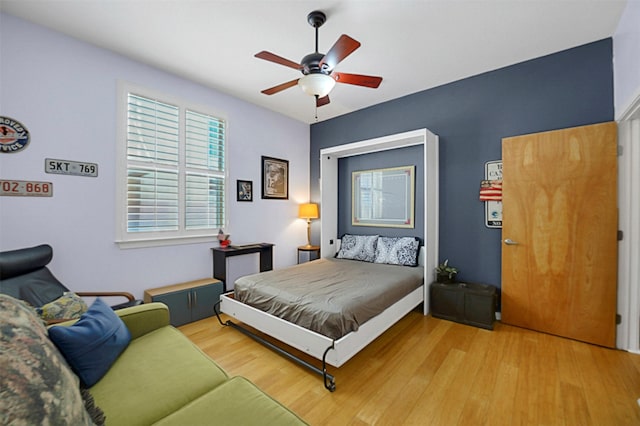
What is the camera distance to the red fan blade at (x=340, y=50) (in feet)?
5.61

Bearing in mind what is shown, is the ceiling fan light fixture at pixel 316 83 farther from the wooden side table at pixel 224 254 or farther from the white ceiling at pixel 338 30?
the wooden side table at pixel 224 254

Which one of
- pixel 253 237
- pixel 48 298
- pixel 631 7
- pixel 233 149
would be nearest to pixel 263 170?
pixel 233 149

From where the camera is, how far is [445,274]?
3209 millimetres

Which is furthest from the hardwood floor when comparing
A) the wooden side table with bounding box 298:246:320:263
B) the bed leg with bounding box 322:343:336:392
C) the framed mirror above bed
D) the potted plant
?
the wooden side table with bounding box 298:246:320:263

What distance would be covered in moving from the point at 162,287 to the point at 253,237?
136 centimetres

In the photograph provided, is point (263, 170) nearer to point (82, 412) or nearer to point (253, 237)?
point (253, 237)

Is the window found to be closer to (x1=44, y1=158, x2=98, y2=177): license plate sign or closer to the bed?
(x1=44, y1=158, x2=98, y2=177): license plate sign

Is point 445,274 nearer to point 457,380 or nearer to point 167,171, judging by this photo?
point 457,380

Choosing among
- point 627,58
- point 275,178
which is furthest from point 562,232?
point 275,178

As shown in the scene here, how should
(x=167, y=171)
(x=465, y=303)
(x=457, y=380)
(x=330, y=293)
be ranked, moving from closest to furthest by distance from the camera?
(x=457, y=380)
(x=330, y=293)
(x=465, y=303)
(x=167, y=171)

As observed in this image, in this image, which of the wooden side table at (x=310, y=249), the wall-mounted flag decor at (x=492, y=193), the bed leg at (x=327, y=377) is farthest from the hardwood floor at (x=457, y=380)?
the wooden side table at (x=310, y=249)

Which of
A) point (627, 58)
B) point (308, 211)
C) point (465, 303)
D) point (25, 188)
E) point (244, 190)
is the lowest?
point (465, 303)

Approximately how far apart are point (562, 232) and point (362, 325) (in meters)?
2.21

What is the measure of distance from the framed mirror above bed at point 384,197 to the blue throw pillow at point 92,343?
332 centimetres
